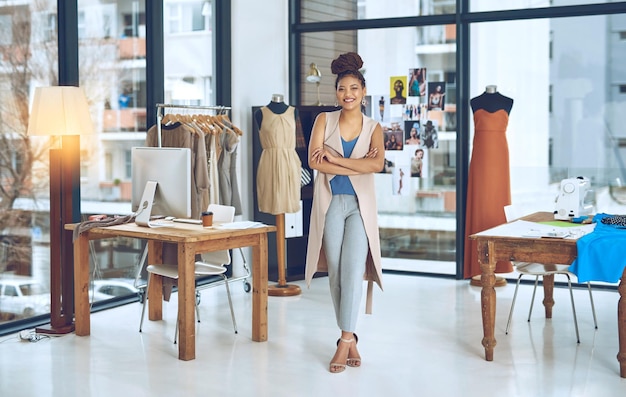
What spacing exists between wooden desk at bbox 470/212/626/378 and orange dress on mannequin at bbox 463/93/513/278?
2.41 m

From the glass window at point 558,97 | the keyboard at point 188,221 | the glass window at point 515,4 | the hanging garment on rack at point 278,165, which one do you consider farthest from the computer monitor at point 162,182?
the glass window at point 515,4

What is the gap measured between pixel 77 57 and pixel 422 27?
11.3 ft

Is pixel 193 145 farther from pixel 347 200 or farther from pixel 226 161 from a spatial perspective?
pixel 347 200

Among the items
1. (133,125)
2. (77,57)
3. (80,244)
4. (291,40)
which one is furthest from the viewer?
(291,40)

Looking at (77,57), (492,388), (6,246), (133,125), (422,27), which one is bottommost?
(492,388)

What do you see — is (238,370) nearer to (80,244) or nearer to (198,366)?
(198,366)

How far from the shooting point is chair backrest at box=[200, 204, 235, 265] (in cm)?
582

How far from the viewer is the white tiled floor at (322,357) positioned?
4578 millimetres

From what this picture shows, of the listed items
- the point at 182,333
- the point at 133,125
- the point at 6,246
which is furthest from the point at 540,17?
the point at 6,246

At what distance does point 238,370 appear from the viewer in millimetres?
4914

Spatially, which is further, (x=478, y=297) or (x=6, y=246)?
(x=478, y=297)

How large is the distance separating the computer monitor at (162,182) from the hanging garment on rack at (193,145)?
1177 mm

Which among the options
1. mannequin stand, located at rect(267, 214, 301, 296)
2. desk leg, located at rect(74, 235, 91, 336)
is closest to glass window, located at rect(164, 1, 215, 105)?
mannequin stand, located at rect(267, 214, 301, 296)

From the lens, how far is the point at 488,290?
16.6 feet
